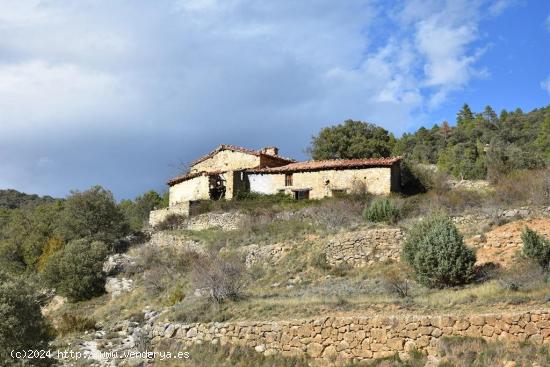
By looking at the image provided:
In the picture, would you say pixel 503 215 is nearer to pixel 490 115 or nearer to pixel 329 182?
pixel 329 182

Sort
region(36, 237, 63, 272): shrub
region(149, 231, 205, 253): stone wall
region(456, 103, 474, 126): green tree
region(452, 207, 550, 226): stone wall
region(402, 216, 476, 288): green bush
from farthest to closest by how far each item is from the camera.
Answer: region(456, 103, 474, 126): green tree → region(36, 237, 63, 272): shrub → region(149, 231, 205, 253): stone wall → region(452, 207, 550, 226): stone wall → region(402, 216, 476, 288): green bush

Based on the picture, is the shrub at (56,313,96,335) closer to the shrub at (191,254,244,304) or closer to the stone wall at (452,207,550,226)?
the shrub at (191,254,244,304)

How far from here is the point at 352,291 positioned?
60.5 ft

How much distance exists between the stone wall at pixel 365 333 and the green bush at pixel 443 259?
3.91m

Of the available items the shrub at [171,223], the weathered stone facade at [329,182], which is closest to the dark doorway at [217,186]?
the weathered stone facade at [329,182]

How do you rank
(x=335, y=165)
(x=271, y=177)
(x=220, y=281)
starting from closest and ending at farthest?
(x=220, y=281)
(x=335, y=165)
(x=271, y=177)

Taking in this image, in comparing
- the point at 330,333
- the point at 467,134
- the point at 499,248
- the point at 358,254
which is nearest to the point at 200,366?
the point at 330,333

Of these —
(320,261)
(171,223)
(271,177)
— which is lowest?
(320,261)

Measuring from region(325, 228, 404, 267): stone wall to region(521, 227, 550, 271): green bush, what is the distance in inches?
225

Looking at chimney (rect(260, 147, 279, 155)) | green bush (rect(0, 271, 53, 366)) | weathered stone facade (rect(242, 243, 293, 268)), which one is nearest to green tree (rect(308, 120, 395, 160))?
chimney (rect(260, 147, 279, 155))

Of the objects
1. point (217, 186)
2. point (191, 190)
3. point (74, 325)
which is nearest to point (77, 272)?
point (74, 325)

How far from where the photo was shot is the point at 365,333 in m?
14.3

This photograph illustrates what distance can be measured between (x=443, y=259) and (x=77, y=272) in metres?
19.5

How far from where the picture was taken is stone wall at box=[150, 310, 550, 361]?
41.8ft
